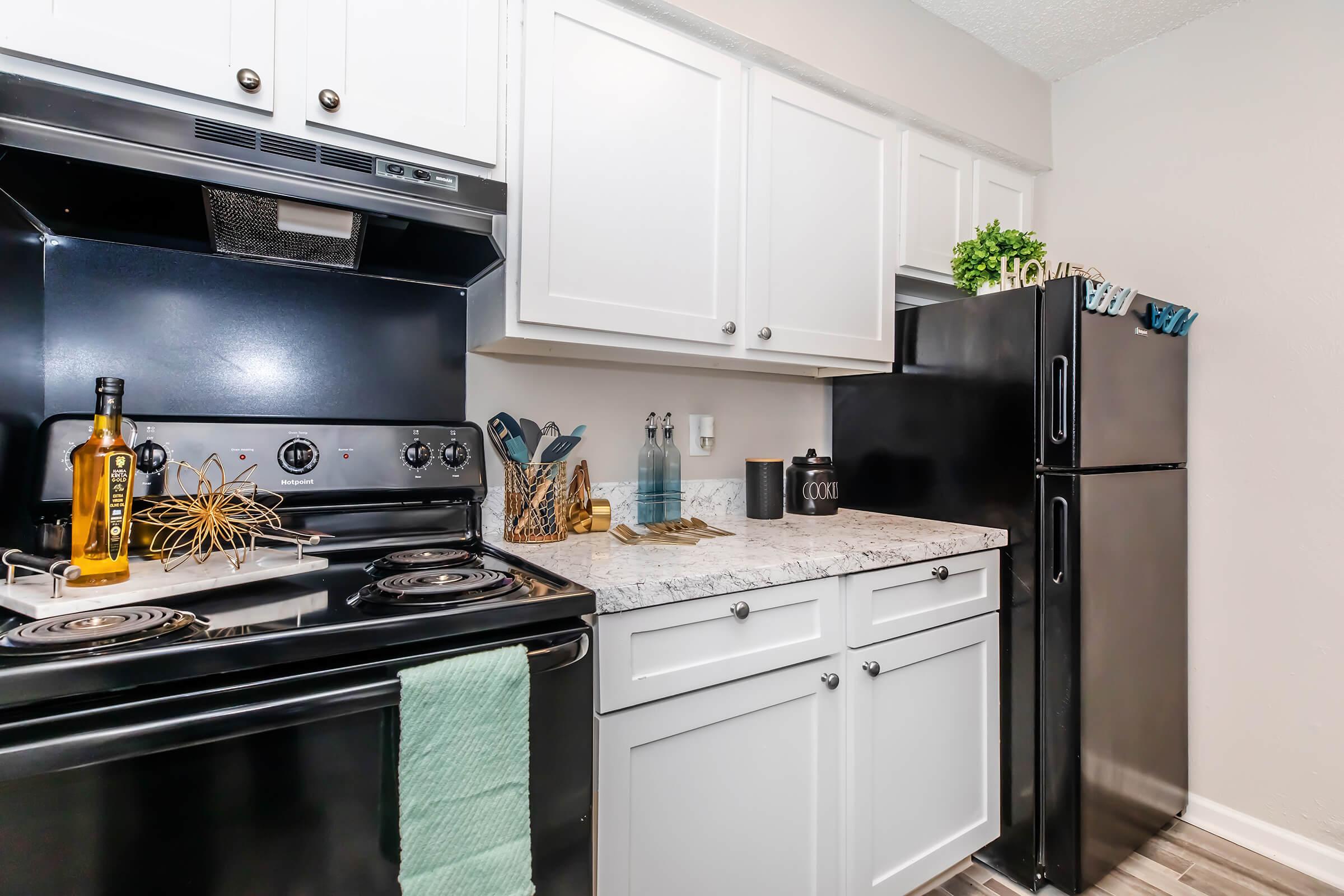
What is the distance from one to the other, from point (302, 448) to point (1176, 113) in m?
2.78

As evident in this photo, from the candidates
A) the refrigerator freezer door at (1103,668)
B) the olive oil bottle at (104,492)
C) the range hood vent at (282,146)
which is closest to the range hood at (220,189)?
the range hood vent at (282,146)

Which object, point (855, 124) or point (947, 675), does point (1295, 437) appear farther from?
point (855, 124)

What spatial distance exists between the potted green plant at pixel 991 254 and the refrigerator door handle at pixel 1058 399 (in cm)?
39

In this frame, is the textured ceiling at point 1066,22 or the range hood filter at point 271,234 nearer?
the range hood filter at point 271,234

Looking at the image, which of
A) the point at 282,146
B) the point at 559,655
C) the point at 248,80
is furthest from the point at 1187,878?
the point at 248,80

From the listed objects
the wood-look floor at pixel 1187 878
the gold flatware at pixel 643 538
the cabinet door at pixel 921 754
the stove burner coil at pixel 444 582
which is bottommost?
the wood-look floor at pixel 1187 878

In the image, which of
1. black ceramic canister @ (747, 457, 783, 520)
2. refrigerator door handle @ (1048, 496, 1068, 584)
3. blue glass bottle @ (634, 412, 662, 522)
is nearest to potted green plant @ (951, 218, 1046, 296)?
refrigerator door handle @ (1048, 496, 1068, 584)

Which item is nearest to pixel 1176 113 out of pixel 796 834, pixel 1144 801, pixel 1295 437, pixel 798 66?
pixel 1295 437

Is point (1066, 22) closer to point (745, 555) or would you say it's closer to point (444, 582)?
point (745, 555)

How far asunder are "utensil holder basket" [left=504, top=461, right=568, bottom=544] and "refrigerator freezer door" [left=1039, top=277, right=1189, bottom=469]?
1230 millimetres

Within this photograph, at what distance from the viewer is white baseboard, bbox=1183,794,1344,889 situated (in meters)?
1.73

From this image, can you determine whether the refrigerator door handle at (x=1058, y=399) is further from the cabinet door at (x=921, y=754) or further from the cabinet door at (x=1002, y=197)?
the cabinet door at (x=1002, y=197)

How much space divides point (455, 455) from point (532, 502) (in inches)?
8.0

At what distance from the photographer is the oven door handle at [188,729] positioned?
0.62 meters
